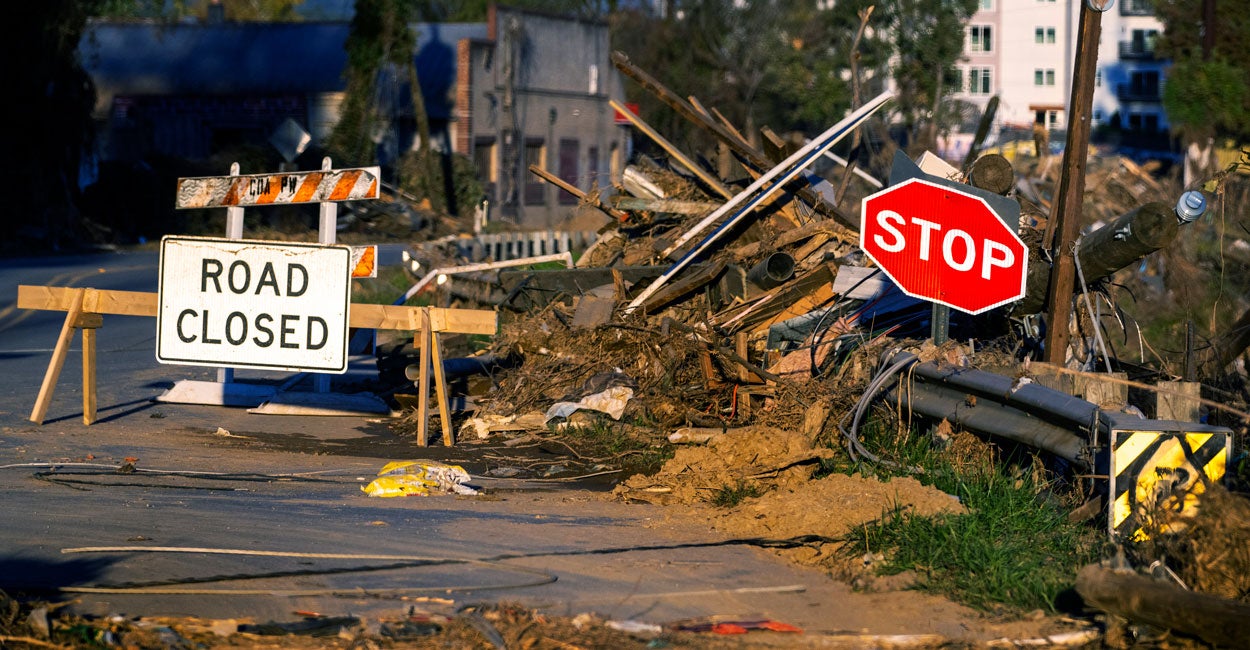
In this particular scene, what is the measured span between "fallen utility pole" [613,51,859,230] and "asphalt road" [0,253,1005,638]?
199 inches

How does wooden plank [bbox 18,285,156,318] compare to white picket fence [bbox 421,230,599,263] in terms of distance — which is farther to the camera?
white picket fence [bbox 421,230,599,263]

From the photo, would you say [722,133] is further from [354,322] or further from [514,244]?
[514,244]

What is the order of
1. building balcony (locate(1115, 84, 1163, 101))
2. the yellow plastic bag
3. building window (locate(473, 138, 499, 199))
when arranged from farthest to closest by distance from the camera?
building balcony (locate(1115, 84, 1163, 101)) < building window (locate(473, 138, 499, 199)) < the yellow plastic bag

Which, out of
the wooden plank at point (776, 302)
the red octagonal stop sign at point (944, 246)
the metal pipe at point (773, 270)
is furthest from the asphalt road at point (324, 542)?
the metal pipe at point (773, 270)

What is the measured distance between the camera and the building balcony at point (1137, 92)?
8919 cm

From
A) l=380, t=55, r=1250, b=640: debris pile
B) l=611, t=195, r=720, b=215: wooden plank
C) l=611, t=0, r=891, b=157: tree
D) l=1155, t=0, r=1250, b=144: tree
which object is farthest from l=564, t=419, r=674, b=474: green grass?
l=611, t=0, r=891, b=157: tree

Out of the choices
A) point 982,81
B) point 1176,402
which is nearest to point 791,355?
point 1176,402

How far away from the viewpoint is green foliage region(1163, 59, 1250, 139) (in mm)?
38469

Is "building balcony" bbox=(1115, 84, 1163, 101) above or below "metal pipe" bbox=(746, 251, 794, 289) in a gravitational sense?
above

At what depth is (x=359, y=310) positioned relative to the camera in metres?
10.0

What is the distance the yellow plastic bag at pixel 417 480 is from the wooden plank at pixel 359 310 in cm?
151

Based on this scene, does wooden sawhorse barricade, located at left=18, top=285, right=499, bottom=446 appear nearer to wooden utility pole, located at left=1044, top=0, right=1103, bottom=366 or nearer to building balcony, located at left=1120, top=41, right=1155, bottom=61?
wooden utility pole, located at left=1044, top=0, right=1103, bottom=366

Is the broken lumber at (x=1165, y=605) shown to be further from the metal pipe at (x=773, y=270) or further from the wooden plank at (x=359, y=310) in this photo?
the metal pipe at (x=773, y=270)

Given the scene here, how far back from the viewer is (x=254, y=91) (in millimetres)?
A: 45312
